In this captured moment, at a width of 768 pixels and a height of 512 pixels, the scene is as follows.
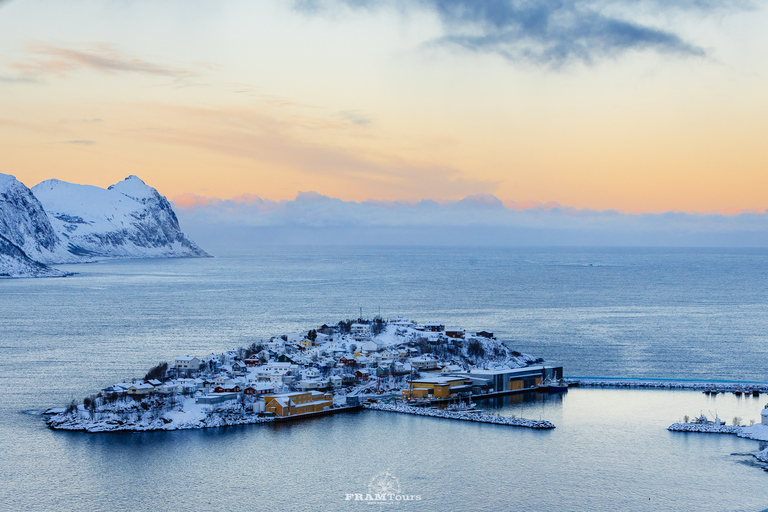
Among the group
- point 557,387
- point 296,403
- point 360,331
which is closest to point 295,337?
point 360,331

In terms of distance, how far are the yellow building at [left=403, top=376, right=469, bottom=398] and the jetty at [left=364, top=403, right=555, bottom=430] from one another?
4.67 ft

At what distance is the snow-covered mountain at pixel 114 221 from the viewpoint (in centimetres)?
15425

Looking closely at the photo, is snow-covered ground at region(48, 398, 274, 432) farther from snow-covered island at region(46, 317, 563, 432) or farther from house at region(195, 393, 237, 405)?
house at region(195, 393, 237, 405)

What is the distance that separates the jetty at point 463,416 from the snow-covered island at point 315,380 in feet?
0.21

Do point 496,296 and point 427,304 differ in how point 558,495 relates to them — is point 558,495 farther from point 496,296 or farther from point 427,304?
point 496,296

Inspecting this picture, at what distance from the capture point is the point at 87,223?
525 feet

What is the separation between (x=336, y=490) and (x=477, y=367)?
14.6 metres

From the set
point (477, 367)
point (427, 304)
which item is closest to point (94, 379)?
point (477, 367)

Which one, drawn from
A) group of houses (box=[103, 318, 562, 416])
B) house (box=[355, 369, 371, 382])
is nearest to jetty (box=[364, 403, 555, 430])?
group of houses (box=[103, 318, 562, 416])

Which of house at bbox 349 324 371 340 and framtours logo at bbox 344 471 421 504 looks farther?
house at bbox 349 324 371 340

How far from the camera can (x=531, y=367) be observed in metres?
29.7

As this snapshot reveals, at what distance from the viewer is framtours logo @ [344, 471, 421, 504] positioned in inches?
667

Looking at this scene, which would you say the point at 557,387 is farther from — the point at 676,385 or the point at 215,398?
the point at 215,398

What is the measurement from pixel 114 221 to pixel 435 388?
153673 millimetres
